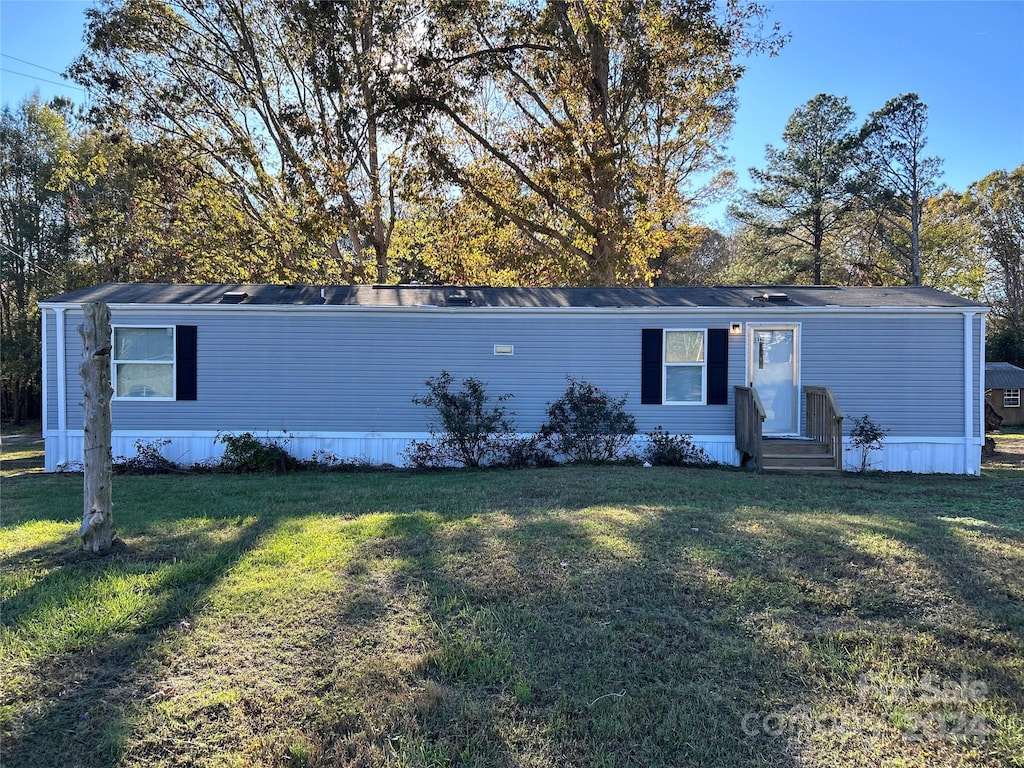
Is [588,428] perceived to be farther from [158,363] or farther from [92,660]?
[92,660]

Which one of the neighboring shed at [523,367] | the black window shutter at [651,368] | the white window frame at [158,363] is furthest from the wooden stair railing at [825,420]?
the white window frame at [158,363]

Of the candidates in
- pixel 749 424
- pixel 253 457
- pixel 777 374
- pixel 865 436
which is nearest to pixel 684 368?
pixel 749 424

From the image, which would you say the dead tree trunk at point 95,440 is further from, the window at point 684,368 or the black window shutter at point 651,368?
the window at point 684,368

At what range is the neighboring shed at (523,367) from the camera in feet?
29.9

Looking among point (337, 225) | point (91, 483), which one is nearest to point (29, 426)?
point (337, 225)

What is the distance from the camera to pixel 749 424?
343 inches

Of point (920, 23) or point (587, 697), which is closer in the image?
point (587, 697)

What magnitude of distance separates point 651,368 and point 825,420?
266cm

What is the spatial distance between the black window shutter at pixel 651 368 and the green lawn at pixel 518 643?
14.3 ft

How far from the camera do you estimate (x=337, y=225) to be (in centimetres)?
1546

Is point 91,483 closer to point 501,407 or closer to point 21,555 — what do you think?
point 21,555

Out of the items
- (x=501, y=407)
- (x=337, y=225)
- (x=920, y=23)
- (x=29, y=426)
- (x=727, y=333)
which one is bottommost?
(x=29, y=426)

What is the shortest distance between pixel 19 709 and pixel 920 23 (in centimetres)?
1435

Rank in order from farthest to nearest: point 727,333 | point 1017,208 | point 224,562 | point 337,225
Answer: point 1017,208, point 337,225, point 727,333, point 224,562
